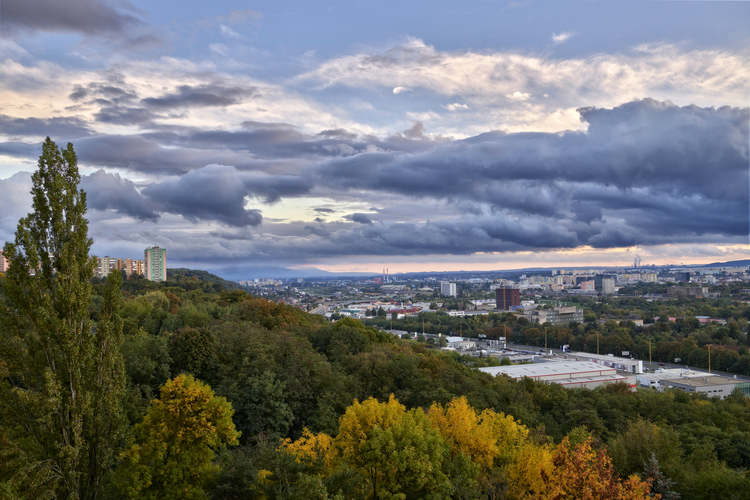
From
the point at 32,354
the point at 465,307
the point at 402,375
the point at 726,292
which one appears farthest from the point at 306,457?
the point at 726,292

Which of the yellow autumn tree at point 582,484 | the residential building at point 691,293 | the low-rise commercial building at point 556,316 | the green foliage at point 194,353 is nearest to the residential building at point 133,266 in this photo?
the green foliage at point 194,353

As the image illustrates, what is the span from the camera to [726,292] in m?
138

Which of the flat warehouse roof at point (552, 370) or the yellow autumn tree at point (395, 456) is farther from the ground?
the yellow autumn tree at point (395, 456)

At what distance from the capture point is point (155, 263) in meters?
127

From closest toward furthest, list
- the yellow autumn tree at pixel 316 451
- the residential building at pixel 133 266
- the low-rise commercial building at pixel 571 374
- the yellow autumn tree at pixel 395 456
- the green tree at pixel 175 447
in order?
the yellow autumn tree at pixel 316 451, the green tree at pixel 175 447, the yellow autumn tree at pixel 395 456, the low-rise commercial building at pixel 571 374, the residential building at pixel 133 266

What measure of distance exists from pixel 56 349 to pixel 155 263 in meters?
125

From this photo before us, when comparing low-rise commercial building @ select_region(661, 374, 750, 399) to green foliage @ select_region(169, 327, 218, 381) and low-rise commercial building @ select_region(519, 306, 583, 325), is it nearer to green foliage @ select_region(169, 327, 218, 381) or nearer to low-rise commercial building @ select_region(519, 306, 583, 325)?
green foliage @ select_region(169, 327, 218, 381)

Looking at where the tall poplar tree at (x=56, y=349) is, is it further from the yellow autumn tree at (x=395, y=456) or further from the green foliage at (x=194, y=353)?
the green foliage at (x=194, y=353)

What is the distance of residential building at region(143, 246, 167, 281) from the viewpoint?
12475cm

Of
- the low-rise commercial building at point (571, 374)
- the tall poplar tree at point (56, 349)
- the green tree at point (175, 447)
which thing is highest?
the tall poplar tree at point (56, 349)

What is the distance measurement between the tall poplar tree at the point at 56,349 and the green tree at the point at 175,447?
284 cm

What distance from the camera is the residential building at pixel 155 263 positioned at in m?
125

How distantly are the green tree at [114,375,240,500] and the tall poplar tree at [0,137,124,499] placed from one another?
284 cm

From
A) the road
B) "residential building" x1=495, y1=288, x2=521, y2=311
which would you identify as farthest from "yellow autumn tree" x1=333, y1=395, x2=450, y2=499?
"residential building" x1=495, y1=288, x2=521, y2=311
